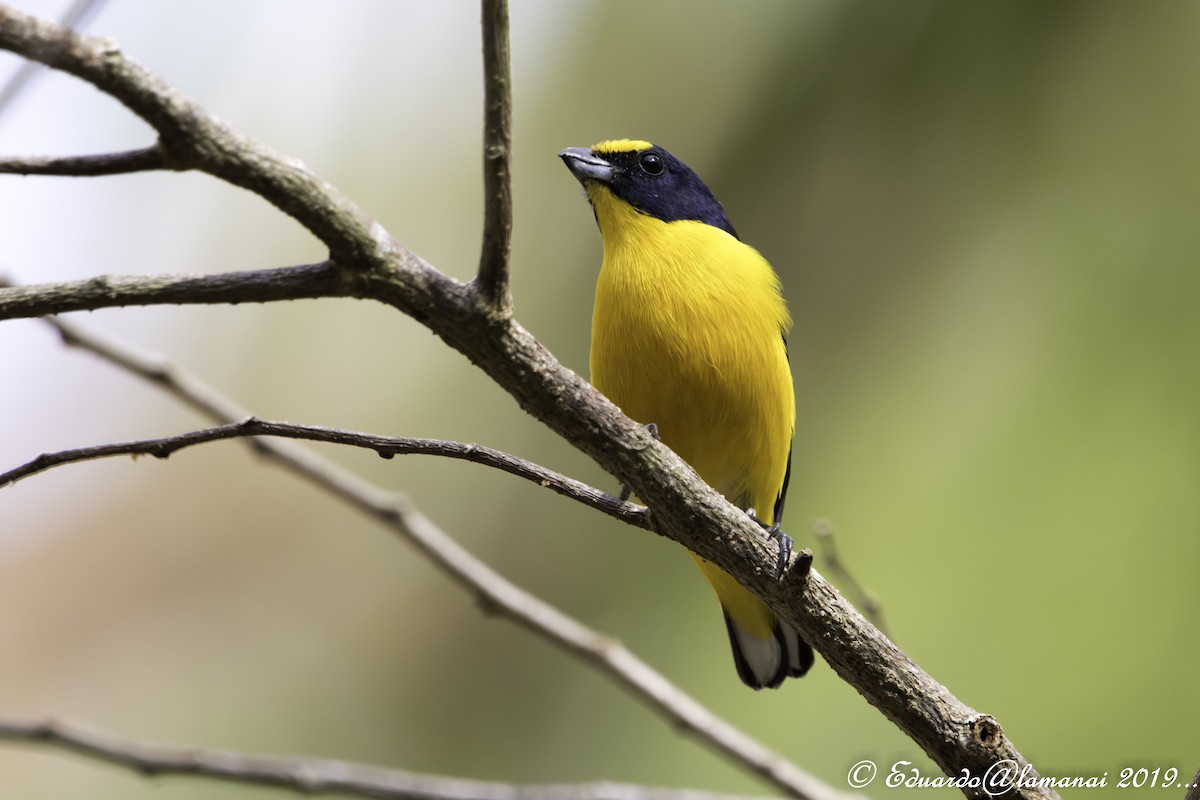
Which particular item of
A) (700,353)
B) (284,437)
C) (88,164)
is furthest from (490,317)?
(700,353)

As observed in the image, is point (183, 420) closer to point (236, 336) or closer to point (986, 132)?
point (236, 336)

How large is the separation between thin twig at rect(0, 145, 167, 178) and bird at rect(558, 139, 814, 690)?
5.78 feet

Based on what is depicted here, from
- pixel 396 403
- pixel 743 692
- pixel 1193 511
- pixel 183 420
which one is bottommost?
pixel 743 692

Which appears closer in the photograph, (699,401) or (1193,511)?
(699,401)

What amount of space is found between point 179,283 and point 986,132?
5887 millimetres

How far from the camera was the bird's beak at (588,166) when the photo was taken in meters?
3.90

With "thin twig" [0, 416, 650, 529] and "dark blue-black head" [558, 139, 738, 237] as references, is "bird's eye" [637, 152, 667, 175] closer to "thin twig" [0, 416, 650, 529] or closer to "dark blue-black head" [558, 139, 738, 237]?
"dark blue-black head" [558, 139, 738, 237]

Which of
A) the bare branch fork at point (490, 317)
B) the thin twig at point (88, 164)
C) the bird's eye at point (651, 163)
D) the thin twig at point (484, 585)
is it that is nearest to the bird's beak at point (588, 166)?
the bird's eye at point (651, 163)

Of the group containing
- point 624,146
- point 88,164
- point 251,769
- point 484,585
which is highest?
point 624,146

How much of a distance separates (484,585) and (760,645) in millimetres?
1323

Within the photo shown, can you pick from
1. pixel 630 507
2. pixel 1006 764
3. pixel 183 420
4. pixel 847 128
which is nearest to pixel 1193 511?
pixel 847 128

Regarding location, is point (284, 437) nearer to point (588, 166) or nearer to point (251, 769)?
point (251, 769)

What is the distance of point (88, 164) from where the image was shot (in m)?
1.52

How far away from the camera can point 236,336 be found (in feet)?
21.4
